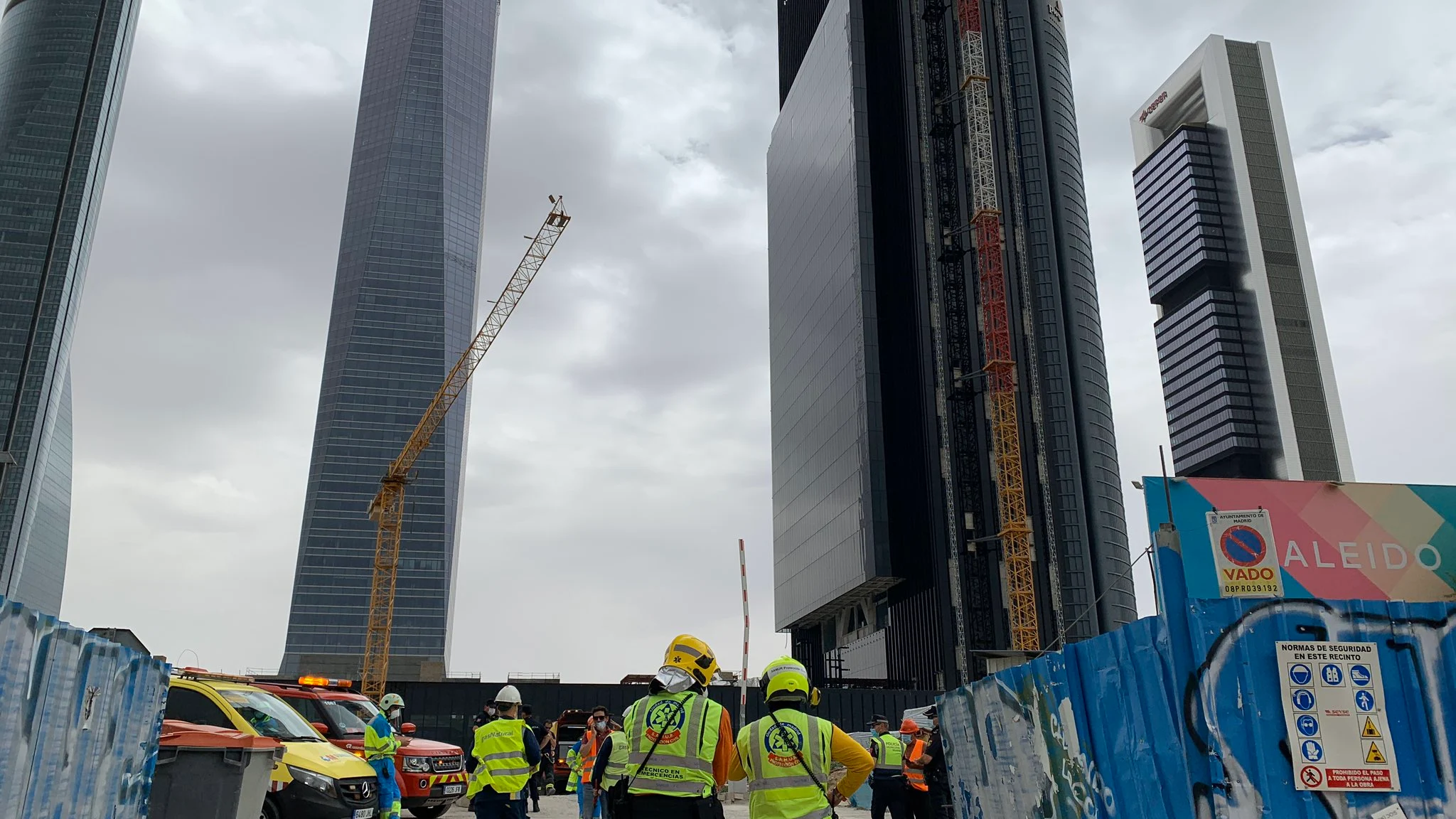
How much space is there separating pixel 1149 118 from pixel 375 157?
126m

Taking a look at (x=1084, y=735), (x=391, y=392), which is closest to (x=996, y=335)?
(x=1084, y=735)

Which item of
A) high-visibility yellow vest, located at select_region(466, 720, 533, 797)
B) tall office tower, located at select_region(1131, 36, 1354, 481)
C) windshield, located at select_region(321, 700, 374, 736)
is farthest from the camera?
tall office tower, located at select_region(1131, 36, 1354, 481)

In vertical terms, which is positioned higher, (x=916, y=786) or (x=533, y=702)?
(x=533, y=702)

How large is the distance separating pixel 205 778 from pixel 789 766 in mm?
5913

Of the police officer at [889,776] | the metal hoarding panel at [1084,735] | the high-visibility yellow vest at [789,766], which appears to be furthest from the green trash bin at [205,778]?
the police officer at [889,776]

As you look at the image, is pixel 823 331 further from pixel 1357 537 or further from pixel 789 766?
pixel 789 766

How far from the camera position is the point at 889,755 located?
43.4 ft

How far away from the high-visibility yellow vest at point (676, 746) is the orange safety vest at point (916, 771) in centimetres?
645

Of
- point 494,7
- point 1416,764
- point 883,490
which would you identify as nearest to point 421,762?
point 1416,764

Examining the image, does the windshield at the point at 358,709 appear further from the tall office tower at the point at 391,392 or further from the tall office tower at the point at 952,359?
the tall office tower at the point at 391,392

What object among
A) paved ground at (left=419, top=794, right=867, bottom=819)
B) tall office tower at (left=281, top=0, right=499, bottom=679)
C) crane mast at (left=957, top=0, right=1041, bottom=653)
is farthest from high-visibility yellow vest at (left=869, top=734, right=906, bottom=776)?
tall office tower at (left=281, top=0, right=499, bottom=679)

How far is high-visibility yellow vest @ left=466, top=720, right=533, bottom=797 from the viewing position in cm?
926

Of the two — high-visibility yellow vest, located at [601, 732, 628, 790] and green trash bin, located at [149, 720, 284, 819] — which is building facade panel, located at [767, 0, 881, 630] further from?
high-visibility yellow vest, located at [601, 732, 628, 790]

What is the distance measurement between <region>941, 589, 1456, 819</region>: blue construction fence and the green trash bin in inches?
275
